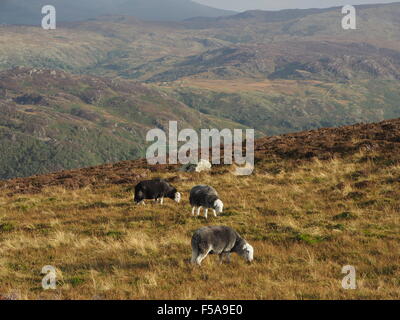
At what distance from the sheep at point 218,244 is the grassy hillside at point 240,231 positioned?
34cm

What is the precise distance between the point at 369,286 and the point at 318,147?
21.9 meters

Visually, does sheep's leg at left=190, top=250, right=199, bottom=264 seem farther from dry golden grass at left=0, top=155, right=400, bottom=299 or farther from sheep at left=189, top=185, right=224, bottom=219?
sheep at left=189, top=185, right=224, bottom=219

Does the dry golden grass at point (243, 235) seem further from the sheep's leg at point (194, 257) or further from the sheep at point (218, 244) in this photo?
the sheep at point (218, 244)

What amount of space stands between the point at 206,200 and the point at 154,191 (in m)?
3.87

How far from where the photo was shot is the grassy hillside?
31.6ft

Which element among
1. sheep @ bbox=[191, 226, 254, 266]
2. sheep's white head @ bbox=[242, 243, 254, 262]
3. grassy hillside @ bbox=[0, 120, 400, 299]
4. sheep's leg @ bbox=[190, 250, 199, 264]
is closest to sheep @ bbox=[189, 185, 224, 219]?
grassy hillside @ bbox=[0, 120, 400, 299]

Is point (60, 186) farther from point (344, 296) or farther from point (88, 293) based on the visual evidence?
point (344, 296)

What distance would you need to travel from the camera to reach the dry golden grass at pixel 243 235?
375 inches

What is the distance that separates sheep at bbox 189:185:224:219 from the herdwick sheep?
2.49 metres

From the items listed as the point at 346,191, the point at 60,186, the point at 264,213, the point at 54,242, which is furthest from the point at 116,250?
the point at 60,186

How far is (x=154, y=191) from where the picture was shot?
19.6 metres
